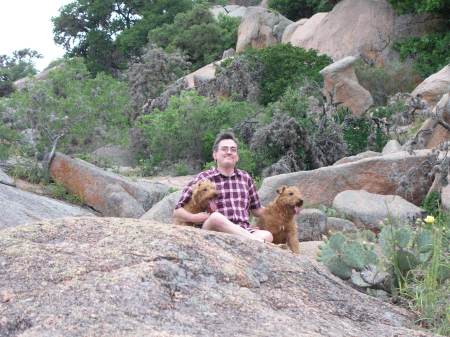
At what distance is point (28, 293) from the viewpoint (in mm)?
2139

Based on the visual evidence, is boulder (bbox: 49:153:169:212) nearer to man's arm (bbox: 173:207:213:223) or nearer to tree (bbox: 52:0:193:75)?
man's arm (bbox: 173:207:213:223)

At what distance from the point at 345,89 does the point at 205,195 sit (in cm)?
1387

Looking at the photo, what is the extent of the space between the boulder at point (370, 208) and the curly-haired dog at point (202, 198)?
3.92 metres

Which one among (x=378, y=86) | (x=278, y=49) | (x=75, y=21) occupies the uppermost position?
(x=75, y=21)

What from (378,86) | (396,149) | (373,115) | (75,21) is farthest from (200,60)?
(396,149)

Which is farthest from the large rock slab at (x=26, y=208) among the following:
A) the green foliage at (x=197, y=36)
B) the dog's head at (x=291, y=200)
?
the green foliage at (x=197, y=36)

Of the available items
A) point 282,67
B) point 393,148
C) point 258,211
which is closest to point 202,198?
point 258,211

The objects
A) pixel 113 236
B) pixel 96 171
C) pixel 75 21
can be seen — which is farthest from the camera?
pixel 75 21

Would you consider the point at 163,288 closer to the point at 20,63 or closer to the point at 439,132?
the point at 439,132

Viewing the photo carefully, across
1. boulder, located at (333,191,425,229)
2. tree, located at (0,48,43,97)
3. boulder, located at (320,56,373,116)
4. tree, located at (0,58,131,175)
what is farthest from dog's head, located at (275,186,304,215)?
tree, located at (0,48,43,97)

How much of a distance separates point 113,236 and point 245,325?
1.02 m

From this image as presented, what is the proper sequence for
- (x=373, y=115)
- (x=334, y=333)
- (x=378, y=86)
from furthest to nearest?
1. (x=378, y=86)
2. (x=373, y=115)
3. (x=334, y=333)

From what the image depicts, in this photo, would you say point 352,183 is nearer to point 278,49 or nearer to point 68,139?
point 68,139

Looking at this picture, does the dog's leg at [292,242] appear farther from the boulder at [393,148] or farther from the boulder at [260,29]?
the boulder at [260,29]
